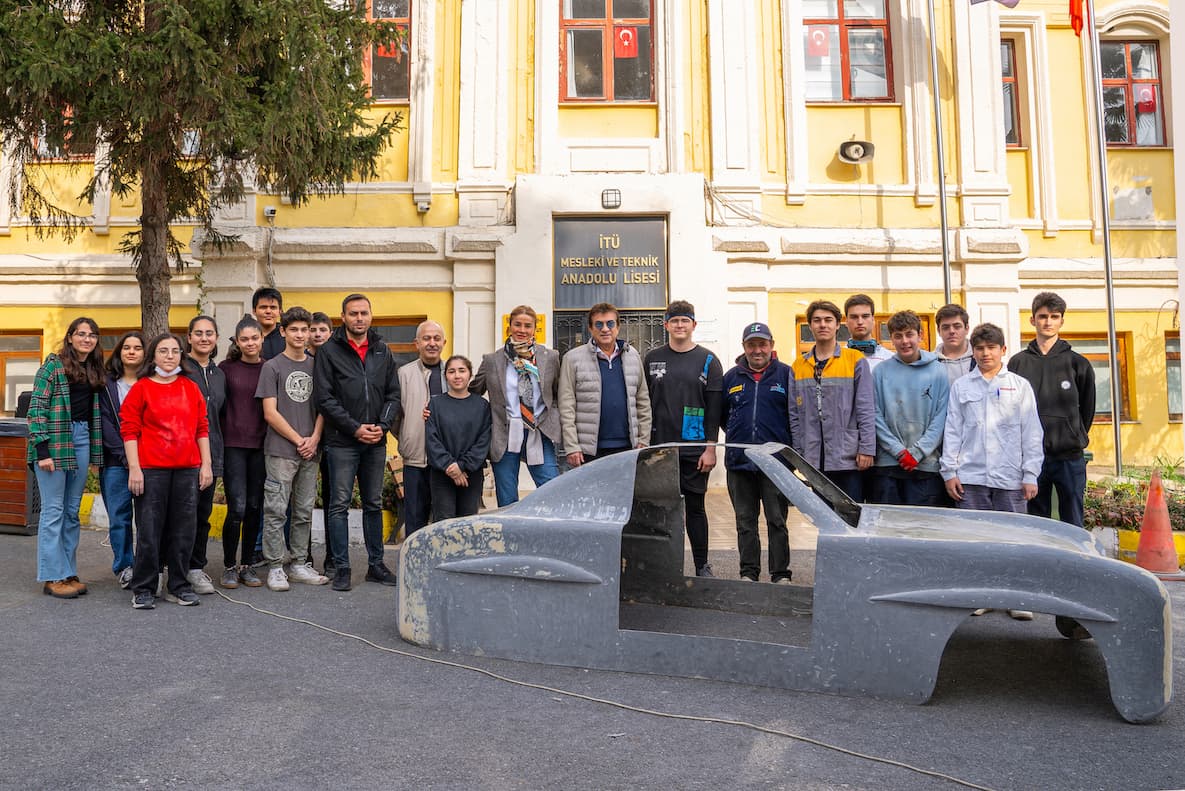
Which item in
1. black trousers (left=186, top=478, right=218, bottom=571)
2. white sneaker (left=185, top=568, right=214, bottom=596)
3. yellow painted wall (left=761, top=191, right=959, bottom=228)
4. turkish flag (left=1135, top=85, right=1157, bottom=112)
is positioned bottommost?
white sneaker (left=185, top=568, right=214, bottom=596)

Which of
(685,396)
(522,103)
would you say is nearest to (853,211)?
(522,103)

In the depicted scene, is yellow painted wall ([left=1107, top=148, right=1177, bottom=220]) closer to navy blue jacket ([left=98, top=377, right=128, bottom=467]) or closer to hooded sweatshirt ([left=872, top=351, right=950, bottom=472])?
hooded sweatshirt ([left=872, top=351, right=950, bottom=472])

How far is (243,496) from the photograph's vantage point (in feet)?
21.1

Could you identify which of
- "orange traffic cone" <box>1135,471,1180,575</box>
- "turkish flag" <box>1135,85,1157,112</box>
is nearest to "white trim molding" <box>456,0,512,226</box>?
"orange traffic cone" <box>1135,471,1180,575</box>

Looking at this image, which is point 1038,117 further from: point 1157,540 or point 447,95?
point 447,95

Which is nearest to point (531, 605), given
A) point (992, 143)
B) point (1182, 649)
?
point (1182, 649)

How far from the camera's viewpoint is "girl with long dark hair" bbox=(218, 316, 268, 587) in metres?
6.42

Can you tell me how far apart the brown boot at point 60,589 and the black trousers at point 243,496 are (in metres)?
0.98

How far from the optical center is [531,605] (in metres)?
4.58

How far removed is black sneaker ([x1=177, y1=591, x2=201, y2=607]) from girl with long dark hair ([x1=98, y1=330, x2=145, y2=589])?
80 centimetres

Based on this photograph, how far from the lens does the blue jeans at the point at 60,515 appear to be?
6074mm

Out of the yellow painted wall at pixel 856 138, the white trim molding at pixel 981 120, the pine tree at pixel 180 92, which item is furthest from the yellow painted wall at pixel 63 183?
the white trim molding at pixel 981 120

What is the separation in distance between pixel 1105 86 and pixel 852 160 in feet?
16.0

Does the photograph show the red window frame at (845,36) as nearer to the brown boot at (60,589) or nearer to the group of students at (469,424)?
the group of students at (469,424)
